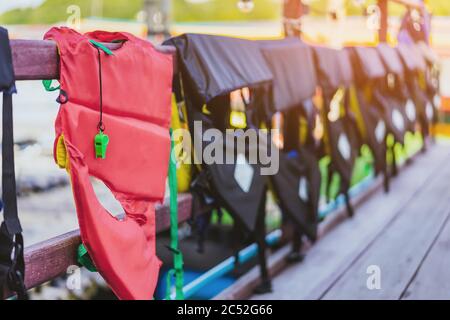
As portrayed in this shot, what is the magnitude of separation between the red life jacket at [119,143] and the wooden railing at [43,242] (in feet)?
0.11

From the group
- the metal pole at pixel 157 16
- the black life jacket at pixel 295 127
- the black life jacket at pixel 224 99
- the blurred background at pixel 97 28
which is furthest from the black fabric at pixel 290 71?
the metal pole at pixel 157 16

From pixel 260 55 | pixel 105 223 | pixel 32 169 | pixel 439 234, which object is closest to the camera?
pixel 105 223

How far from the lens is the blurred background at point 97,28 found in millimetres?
4164

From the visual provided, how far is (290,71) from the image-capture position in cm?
286

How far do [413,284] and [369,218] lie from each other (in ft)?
4.34

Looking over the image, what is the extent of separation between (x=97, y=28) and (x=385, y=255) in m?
5.08

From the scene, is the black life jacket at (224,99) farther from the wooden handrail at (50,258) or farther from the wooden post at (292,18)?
the wooden post at (292,18)

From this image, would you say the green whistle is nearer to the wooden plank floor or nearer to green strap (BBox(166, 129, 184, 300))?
green strap (BBox(166, 129, 184, 300))

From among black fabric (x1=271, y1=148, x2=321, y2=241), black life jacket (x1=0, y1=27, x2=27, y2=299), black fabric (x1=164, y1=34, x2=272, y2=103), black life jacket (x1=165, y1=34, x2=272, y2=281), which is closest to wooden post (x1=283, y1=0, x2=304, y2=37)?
black fabric (x1=271, y1=148, x2=321, y2=241)
